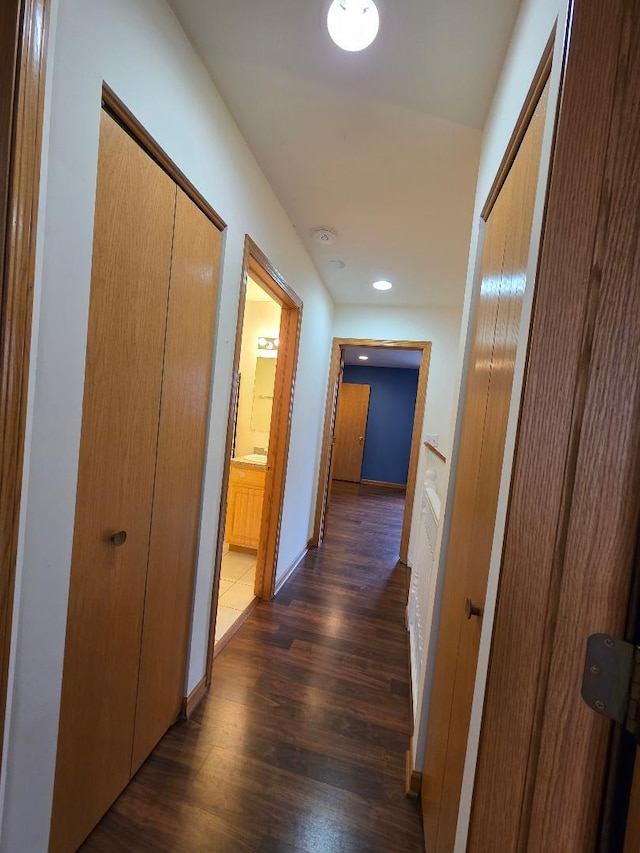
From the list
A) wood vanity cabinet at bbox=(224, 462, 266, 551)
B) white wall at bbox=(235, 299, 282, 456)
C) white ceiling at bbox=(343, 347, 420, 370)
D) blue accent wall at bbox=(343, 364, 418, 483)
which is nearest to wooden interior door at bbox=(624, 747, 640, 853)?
wood vanity cabinet at bbox=(224, 462, 266, 551)

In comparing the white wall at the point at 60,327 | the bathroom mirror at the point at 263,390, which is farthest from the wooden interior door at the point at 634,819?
the bathroom mirror at the point at 263,390

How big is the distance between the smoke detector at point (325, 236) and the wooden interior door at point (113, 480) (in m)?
1.24

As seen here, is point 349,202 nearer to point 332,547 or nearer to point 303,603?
point 303,603

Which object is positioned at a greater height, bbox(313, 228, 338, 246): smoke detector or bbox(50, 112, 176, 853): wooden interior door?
bbox(313, 228, 338, 246): smoke detector

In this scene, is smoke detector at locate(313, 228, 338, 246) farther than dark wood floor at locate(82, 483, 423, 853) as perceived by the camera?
Yes

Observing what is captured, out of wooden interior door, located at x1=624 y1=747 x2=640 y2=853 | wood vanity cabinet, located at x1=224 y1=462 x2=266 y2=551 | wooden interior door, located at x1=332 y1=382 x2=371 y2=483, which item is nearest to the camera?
wooden interior door, located at x1=624 y1=747 x2=640 y2=853

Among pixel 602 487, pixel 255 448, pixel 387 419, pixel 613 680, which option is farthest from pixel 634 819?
pixel 387 419

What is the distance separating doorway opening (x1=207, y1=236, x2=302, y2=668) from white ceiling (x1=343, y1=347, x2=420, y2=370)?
247 centimetres

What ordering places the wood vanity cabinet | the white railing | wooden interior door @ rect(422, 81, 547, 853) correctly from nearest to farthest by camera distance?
wooden interior door @ rect(422, 81, 547, 853), the white railing, the wood vanity cabinet

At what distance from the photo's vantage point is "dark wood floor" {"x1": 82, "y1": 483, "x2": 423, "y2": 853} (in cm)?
114

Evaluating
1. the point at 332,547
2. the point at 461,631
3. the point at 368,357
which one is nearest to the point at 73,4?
the point at 461,631

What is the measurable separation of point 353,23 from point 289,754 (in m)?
2.53

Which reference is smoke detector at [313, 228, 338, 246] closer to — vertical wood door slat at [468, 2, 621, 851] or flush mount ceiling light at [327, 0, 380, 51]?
flush mount ceiling light at [327, 0, 380, 51]

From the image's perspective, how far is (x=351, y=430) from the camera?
7.51m
